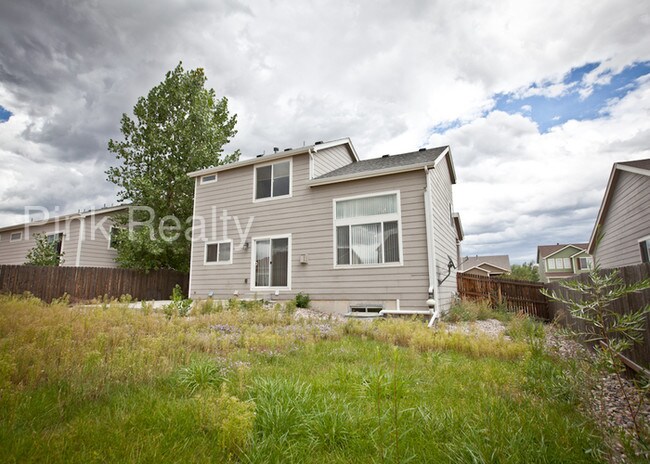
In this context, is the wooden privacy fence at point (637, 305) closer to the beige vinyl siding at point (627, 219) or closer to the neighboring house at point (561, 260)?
the beige vinyl siding at point (627, 219)

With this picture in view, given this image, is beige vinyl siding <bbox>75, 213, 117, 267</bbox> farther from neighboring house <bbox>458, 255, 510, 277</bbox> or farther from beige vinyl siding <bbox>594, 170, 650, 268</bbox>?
neighboring house <bbox>458, 255, 510, 277</bbox>

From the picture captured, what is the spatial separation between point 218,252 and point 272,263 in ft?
8.75

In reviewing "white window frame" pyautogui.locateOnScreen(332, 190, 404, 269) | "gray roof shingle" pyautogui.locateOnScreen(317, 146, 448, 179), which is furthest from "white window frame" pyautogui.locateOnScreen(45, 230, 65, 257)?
"white window frame" pyautogui.locateOnScreen(332, 190, 404, 269)

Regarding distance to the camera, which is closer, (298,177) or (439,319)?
(439,319)

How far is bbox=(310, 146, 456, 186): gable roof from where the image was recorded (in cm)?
981

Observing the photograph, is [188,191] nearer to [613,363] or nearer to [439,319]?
[439,319]

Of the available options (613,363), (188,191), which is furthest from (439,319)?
(188,191)

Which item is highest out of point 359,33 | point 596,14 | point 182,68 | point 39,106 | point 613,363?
point 182,68

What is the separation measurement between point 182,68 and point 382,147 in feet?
40.2

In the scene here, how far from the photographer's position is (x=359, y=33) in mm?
9195

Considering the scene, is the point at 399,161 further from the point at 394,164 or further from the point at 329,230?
the point at 329,230

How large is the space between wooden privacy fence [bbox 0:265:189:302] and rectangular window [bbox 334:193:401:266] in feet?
37.6

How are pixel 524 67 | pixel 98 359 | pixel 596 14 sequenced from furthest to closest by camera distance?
1. pixel 524 67
2. pixel 596 14
3. pixel 98 359

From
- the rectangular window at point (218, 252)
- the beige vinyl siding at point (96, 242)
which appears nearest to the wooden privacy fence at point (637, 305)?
the rectangular window at point (218, 252)
